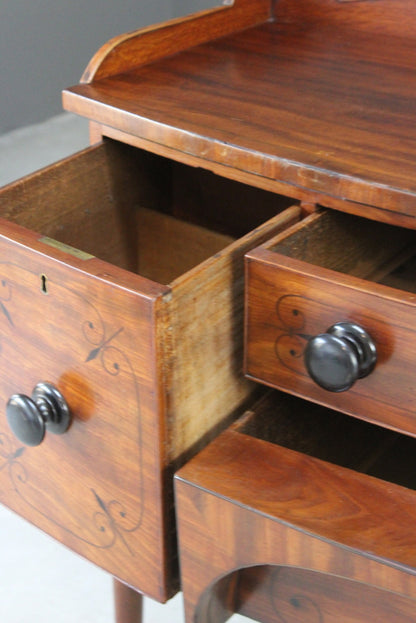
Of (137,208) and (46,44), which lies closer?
(137,208)

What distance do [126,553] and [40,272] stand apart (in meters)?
0.22

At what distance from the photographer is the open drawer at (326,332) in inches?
19.8

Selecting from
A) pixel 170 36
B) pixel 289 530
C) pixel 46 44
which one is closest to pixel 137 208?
pixel 170 36

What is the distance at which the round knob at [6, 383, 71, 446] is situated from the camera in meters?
0.59

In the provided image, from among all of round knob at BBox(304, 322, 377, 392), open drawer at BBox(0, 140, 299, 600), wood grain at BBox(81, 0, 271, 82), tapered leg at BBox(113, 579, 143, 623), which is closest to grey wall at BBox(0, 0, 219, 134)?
wood grain at BBox(81, 0, 271, 82)

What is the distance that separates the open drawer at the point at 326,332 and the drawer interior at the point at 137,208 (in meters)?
0.22

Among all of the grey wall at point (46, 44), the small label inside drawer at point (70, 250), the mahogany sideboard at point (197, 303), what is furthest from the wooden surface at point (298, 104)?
the grey wall at point (46, 44)

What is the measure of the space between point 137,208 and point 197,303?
0.31 m

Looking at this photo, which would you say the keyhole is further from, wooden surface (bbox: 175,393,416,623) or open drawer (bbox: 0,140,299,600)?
wooden surface (bbox: 175,393,416,623)

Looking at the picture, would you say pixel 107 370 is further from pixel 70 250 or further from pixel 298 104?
pixel 298 104

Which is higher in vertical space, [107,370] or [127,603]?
[107,370]

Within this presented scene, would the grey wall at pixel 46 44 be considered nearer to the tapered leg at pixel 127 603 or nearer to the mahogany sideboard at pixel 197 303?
the mahogany sideboard at pixel 197 303

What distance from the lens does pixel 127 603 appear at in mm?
755

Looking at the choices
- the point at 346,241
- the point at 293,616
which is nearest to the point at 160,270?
the point at 346,241
